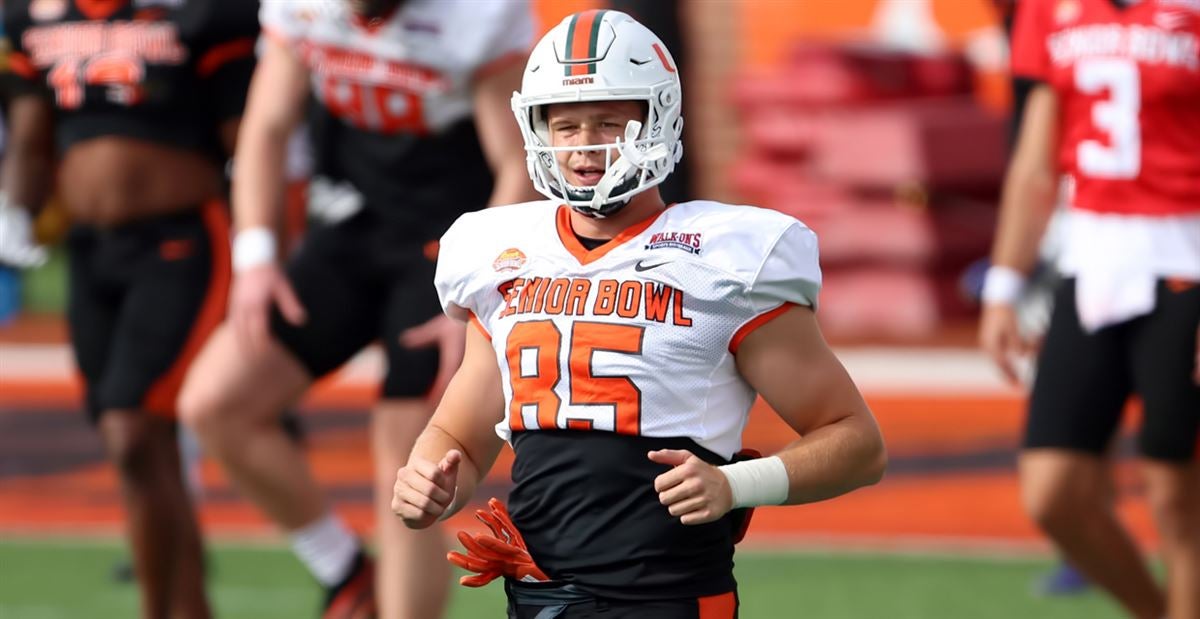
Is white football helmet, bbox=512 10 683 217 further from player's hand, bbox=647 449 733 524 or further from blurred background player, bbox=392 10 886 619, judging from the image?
player's hand, bbox=647 449 733 524

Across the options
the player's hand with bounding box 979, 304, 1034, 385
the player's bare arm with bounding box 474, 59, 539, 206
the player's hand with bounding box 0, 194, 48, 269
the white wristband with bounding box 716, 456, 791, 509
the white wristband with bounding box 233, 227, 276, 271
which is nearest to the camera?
the white wristband with bounding box 716, 456, 791, 509

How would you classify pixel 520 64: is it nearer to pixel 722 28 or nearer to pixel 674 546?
pixel 674 546

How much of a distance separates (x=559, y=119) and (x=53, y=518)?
5.90m

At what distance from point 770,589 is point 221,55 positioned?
266 centimetres

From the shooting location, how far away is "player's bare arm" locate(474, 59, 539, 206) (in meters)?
4.94

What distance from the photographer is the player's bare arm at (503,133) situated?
16.2ft

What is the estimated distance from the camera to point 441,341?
505 centimetres

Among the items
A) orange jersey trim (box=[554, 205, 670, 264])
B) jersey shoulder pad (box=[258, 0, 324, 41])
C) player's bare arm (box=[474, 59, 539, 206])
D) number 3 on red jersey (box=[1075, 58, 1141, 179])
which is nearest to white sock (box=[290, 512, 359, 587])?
player's bare arm (box=[474, 59, 539, 206])

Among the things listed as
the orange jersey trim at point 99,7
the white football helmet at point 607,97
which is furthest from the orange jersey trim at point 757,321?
the orange jersey trim at point 99,7

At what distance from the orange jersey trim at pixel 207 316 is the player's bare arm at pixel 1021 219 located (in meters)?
2.14

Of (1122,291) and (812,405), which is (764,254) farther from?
(1122,291)

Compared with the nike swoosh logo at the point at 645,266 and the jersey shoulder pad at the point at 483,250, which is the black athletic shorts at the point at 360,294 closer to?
the jersey shoulder pad at the point at 483,250

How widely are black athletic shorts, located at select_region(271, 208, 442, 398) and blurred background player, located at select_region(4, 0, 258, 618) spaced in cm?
62

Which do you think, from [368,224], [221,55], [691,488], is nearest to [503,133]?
[368,224]
